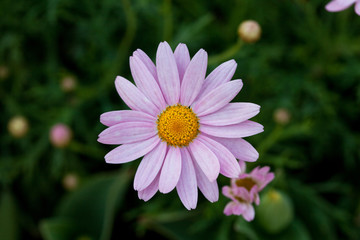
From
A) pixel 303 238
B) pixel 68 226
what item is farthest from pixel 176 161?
pixel 68 226

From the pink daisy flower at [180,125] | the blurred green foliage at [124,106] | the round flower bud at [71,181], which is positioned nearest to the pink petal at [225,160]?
the pink daisy flower at [180,125]

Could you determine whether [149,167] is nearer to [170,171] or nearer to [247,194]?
[170,171]

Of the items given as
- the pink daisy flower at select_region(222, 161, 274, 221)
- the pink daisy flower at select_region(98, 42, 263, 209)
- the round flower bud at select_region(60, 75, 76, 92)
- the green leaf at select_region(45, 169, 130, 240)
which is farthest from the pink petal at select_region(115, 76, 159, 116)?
the round flower bud at select_region(60, 75, 76, 92)

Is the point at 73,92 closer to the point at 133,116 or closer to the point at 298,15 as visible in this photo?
the point at 133,116

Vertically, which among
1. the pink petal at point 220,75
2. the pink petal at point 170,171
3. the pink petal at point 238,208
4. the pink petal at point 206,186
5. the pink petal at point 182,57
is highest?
the pink petal at point 182,57

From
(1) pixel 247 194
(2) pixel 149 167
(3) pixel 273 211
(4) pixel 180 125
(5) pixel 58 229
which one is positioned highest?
(4) pixel 180 125

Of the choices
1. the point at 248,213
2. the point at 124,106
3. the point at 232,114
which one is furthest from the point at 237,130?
the point at 124,106

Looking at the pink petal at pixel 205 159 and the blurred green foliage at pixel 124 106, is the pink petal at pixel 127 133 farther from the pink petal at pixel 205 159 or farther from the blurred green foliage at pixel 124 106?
the blurred green foliage at pixel 124 106
